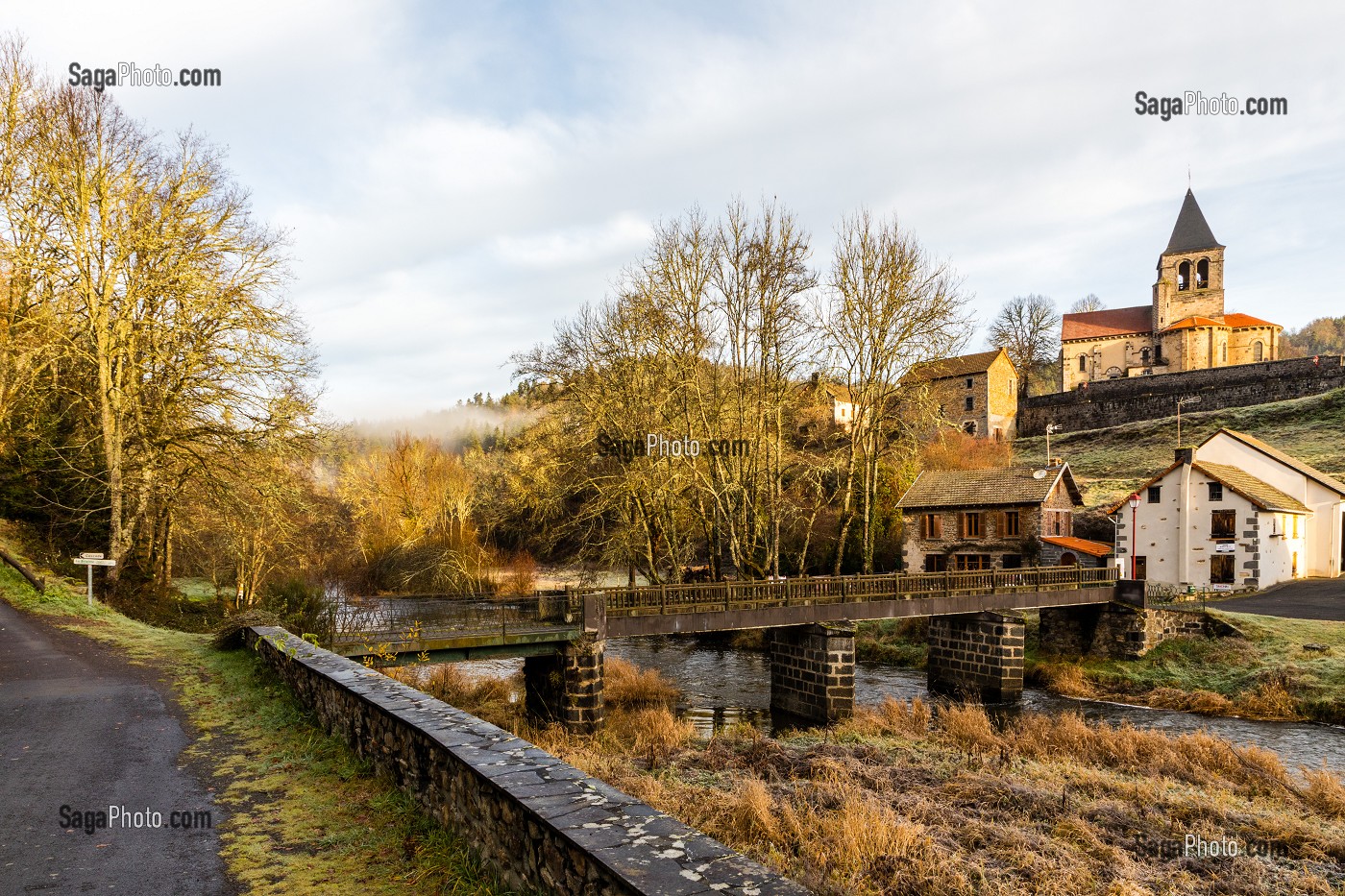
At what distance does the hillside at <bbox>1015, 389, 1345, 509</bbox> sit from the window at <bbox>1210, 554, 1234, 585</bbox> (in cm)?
1211

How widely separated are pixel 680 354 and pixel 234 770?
22715 millimetres

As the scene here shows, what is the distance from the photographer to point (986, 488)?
38.6 m

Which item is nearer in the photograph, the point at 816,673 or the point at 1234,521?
the point at 816,673

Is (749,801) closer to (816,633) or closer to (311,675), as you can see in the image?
(311,675)

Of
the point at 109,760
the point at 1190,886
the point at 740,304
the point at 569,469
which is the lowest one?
the point at 1190,886

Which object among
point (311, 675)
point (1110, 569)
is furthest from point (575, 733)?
point (1110, 569)

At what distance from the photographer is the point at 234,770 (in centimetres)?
831

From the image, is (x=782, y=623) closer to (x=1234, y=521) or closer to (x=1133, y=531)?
(x=1133, y=531)

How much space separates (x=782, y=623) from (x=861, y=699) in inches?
197

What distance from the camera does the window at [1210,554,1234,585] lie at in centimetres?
3484

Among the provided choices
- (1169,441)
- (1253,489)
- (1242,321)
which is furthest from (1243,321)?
(1253,489)

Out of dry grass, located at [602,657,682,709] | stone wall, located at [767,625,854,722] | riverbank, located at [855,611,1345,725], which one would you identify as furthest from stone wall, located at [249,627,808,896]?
riverbank, located at [855,611,1345,725]

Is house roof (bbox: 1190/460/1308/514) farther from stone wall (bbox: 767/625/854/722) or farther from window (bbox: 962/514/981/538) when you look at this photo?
stone wall (bbox: 767/625/854/722)

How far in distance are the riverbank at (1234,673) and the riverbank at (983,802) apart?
592 centimetres
